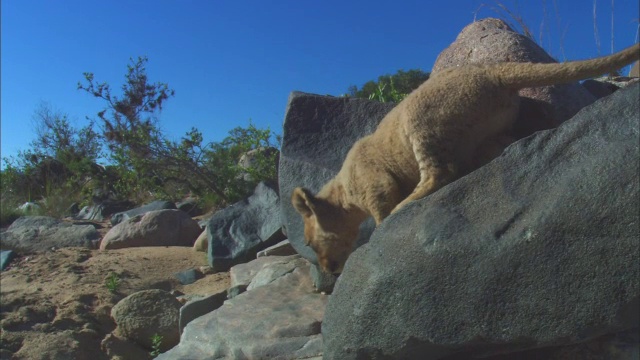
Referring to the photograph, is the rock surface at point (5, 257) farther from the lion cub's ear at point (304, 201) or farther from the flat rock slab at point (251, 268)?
the lion cub's ear at point (304, 201)

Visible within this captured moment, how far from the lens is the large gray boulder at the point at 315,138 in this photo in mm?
7699

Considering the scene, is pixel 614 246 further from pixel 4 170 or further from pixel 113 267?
pixel 4 170

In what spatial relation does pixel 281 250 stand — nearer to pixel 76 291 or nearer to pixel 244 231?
pixel 244 231

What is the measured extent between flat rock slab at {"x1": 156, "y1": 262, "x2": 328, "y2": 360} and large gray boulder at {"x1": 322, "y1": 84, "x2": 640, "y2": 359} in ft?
4.11

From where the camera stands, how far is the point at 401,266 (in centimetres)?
431

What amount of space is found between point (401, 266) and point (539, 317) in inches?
35.7

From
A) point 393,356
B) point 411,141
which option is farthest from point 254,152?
point 393,356

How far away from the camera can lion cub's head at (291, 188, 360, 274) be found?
6.30 metres

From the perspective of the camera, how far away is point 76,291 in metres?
9.84

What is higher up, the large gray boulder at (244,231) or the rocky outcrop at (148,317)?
the large gray boulder at (244,231)

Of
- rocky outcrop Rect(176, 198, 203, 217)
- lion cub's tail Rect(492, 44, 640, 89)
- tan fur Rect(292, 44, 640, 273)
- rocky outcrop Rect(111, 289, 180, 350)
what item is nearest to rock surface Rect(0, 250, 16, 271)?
rocky outcrop Rect(176, 198, 203, 217)

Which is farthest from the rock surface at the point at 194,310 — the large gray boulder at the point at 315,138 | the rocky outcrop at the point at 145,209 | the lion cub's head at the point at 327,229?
the rocky outcrop at the point at 145,209

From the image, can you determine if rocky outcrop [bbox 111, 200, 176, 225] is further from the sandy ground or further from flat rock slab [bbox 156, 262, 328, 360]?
flat rock slab [bbox 156, 262, 328, 360]

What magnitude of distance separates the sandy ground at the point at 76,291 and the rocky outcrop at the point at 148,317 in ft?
0.71
